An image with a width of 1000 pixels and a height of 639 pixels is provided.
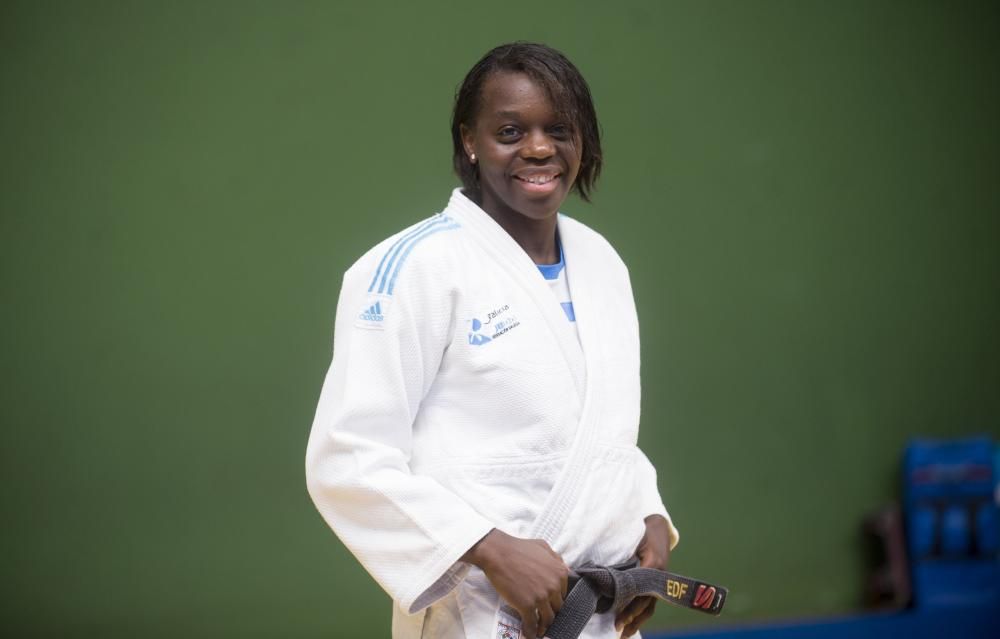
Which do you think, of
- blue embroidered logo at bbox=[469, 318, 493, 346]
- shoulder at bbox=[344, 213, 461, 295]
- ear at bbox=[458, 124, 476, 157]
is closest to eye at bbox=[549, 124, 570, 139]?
ear at bbox=[458, 124, 476, 157]

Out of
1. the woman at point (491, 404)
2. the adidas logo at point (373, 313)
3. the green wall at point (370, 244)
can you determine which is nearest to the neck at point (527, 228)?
the woman at point (491, 404)

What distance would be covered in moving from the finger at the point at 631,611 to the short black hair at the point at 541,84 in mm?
770

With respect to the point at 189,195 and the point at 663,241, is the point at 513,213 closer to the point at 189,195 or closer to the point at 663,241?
the point at 189,195

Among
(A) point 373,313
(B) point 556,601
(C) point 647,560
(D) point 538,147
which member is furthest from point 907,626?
(A) point 373,313

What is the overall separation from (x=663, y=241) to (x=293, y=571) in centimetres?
160

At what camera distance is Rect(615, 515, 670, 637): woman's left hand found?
2.20 m

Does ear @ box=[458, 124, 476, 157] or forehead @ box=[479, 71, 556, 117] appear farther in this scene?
ear @ box=[458, 124, 476, 157]

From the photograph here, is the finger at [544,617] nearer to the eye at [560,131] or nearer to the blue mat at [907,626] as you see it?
the eye at [560,131]

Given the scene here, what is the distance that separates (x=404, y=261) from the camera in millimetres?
2082

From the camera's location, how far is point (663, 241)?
14.3 feet

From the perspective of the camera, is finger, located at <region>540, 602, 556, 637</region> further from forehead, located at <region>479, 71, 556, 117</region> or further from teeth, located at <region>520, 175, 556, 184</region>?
forehead, located at <region>479, 71, 556, 117</region>

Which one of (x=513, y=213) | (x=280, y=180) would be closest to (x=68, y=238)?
(x=280, y=180)

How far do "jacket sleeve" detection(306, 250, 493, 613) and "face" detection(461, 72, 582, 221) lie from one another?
9.1 inches

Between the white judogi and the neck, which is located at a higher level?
the neck
